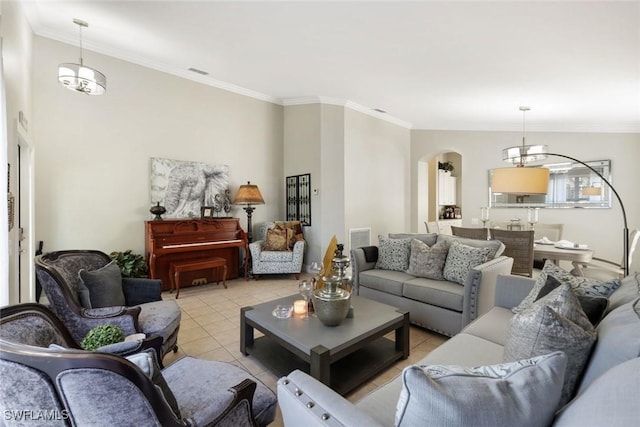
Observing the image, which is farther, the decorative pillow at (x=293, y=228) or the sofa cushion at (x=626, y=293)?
the decorative pillow at (x=293, y=228)

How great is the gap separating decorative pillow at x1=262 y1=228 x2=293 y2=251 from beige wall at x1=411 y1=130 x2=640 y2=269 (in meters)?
3.30

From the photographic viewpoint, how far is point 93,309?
6.68 ft

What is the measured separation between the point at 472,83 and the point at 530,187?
2263 millimetres

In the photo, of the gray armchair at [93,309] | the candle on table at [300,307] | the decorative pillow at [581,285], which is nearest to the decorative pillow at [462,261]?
the decorative pillow at [581,285]

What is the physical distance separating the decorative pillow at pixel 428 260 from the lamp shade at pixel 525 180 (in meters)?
0.85

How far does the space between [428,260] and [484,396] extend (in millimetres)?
2475

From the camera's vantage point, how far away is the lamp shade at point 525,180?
112 inches

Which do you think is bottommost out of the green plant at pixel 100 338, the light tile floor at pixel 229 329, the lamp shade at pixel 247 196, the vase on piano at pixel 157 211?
the light tile floor at pixel 229 329

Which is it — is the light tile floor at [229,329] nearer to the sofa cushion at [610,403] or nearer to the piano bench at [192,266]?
the piano bench at [192,266]

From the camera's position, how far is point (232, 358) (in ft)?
7.87

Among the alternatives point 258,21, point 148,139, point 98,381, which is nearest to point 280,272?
point 148,139

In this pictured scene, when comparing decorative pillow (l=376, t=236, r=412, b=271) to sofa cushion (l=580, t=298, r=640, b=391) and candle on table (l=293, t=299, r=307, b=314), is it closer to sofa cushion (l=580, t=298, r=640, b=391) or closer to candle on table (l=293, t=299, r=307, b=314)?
candle on table (l=293, t=299, r=307, b=314)

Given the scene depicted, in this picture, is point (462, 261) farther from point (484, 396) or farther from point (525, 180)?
point (484, 396)

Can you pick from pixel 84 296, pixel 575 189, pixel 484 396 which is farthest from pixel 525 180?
pixel 575 189
